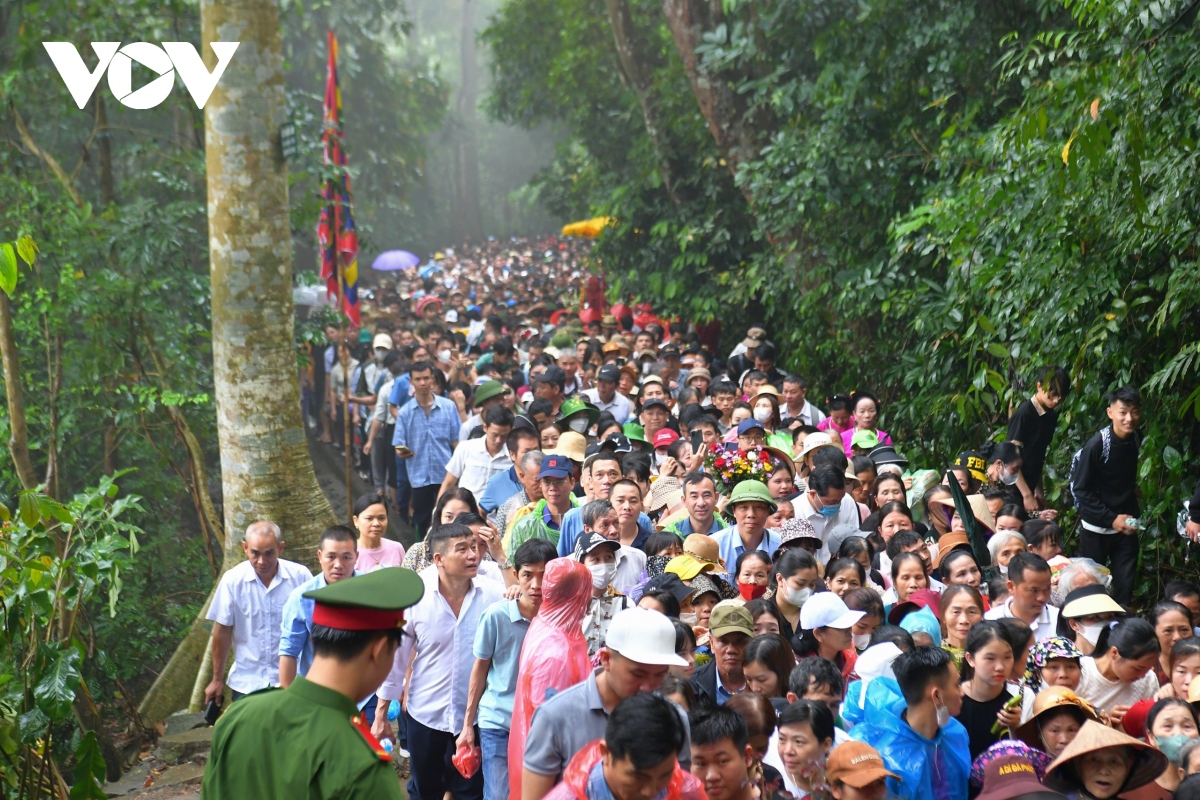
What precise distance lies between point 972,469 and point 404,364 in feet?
20.3

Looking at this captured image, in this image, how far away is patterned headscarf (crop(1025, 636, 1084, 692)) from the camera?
5.16 meters

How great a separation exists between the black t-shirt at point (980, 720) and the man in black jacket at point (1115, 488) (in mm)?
3153

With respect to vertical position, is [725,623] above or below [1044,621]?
above

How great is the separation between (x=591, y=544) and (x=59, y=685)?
2.51m

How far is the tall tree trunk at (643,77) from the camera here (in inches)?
629

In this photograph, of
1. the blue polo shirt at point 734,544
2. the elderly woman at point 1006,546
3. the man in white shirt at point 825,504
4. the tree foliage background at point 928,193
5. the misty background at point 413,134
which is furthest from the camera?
the misty background at point 413,134

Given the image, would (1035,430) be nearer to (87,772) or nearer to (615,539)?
(615,539)

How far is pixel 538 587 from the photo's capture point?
5379 mm

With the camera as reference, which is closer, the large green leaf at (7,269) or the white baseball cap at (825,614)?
the large green leaf at (7,269)

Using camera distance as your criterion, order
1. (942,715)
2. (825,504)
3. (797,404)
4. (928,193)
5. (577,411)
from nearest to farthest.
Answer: (942,715) → (825,504) → (577,411) → (797,404) → (928,193)

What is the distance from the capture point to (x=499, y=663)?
5434 millimetres

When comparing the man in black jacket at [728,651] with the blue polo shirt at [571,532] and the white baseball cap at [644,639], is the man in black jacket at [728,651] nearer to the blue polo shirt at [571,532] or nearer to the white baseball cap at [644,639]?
the white baseball cap at [644,639]

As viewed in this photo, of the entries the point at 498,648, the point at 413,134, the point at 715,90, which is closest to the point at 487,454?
the point at 498,648

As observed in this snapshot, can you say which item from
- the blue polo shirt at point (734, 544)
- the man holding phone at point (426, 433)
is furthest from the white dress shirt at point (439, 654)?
the man holding phone at point (426, 433)
